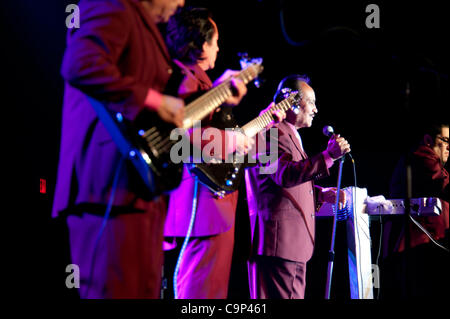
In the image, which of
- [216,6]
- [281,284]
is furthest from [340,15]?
[281,284]

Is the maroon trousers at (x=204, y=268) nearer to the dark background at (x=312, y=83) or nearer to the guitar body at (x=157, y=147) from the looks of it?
the guitar body at (x=157, y=147)

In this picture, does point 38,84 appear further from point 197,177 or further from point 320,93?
point 320,93

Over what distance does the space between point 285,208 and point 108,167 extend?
178 centimetres

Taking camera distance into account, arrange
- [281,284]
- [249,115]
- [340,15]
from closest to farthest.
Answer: [281,284] < [340,15] < [249,115]

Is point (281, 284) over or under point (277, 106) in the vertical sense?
under

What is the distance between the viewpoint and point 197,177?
2398 millimetres

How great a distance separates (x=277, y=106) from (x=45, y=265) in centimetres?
221

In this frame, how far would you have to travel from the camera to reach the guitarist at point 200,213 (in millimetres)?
2453

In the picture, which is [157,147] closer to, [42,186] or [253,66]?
[253,66]

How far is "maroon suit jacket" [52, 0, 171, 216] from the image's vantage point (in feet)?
5.61

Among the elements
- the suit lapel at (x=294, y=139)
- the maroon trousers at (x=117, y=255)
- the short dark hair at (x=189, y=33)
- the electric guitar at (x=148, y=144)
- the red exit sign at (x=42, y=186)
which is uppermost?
the short dark hair at (x=189, y=33)

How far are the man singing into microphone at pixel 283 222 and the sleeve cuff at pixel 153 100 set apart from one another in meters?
1.61

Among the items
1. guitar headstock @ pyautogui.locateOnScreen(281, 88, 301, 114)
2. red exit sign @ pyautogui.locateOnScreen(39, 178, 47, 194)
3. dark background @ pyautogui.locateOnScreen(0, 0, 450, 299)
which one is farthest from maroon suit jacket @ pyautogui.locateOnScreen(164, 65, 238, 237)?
red exit sign @ pyautogui.locateOnScreen(39, 178, 47, 194)

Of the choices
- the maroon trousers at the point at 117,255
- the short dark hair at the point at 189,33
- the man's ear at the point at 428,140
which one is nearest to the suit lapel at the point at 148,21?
the short dark hair at the point at 189,33
